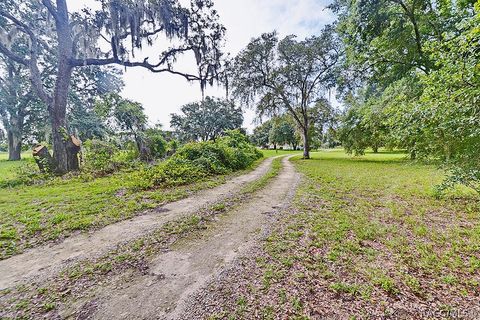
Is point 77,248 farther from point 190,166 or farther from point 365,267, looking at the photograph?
point 190,166

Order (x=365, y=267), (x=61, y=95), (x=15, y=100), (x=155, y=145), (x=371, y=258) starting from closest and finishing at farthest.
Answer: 1. (x=365, y=267)
2. (x=371, y=258)
3. (x=61, y=95)
4. (x=155, y=145)
5. (x=15, y=100)

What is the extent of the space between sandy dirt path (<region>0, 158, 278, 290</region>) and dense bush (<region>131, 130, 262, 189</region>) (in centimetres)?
235

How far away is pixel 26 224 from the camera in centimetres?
360

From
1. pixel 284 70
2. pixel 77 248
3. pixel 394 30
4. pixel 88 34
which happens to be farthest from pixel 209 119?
pixel 77 248

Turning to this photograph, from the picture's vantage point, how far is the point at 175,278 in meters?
2.20

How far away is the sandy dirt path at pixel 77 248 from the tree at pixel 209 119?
33.8m

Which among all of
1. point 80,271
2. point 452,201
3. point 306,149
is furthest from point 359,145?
point 80,271

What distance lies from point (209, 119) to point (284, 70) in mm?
22380

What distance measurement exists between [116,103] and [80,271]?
12769 millimetres

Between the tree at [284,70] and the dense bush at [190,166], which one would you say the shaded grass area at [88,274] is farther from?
the tree at [284,70]

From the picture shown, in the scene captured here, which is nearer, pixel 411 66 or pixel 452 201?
pixel 452 201

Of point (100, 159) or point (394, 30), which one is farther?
point (100, 159)

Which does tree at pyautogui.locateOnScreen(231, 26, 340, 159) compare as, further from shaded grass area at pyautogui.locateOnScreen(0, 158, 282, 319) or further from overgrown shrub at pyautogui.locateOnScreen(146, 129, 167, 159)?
shaded grass area at pyautogui.locateOnScreen(0, 158, 282, 319)

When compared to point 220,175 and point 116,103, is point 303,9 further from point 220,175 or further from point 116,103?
point 116,103
